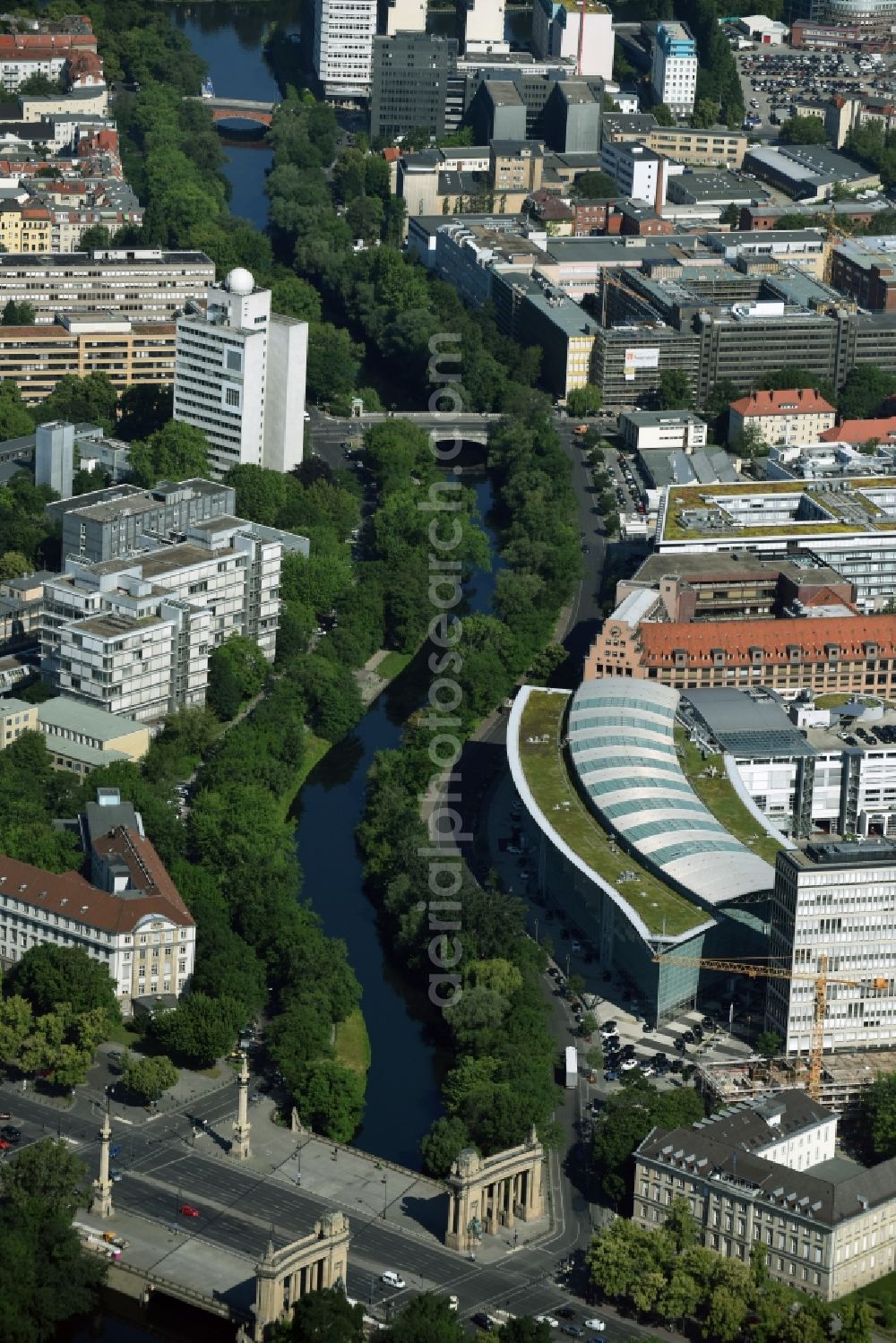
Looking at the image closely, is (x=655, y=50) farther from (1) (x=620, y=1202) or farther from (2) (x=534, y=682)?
(1) (x=620, y=1202)

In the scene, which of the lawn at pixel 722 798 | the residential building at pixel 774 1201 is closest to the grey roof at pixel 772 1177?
the residential building at pixel 774 1201

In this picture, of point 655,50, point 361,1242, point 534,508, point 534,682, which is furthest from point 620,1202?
point 655,50

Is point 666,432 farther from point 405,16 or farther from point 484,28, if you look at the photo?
point 405,16

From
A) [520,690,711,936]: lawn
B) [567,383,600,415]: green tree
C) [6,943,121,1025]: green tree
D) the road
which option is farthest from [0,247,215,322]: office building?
the road

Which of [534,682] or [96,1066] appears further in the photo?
[534,682]

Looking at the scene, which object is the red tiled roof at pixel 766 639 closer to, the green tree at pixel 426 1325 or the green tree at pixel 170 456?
the green tree at pixel 170 456

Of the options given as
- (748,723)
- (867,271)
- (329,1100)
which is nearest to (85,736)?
(748,723)
